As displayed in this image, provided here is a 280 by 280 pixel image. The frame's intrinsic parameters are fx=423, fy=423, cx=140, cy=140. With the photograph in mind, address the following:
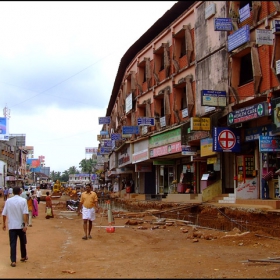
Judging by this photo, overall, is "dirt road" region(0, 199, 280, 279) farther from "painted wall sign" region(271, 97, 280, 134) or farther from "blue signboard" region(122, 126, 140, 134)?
"blue signboard" region(122, 126, 140, 134)

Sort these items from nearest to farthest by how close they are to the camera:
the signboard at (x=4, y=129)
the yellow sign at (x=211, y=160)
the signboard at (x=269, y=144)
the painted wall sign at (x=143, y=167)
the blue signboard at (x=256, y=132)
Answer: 1. the signboard at (x=269, y=144)
2. the blue signboard at (x=256, y=132)
3. the yellow sign at (x=211, y=160)
4. the painted wall sign at (x=143, y=167)
5. the signboard at (x=4, y=129)

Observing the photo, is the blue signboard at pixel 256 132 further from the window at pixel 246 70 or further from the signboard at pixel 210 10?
the signboard at pixel 210 10

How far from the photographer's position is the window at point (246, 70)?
20078 millimetres

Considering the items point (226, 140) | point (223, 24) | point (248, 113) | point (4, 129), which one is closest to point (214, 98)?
point (226, 140)

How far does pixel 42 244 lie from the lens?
13.4 metres

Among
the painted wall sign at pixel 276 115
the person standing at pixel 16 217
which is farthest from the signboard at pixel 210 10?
the person standing at pixel 16 217

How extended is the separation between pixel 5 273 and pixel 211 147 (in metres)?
15.1

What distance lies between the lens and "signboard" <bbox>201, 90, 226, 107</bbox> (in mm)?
20391

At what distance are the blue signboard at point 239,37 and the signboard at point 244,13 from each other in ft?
1.76

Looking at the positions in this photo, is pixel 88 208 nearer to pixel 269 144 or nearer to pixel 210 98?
pixel 269 144

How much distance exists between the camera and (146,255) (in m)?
11.2

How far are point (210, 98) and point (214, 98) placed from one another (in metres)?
0.23

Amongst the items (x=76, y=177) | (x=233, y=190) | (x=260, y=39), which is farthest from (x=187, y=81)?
(x=76, y=177)

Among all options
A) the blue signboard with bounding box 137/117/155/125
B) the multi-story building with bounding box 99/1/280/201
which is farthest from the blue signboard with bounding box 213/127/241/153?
the blue signboard with bounding box 137/117/155/125
